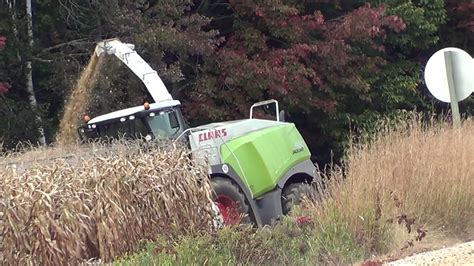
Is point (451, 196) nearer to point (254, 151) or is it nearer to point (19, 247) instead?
point (254, 151)

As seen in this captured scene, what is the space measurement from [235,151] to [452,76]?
3280 mm

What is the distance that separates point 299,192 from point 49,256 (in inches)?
232

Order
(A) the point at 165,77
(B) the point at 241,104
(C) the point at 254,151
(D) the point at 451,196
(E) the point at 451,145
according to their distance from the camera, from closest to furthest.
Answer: (D) the point at 451,196 → (E) the point at 451,145 → (C) the point at 254,151 → (A) the point at 165,77 → (B) the point at 241,104

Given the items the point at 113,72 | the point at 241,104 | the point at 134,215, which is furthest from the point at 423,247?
the point at 241,104

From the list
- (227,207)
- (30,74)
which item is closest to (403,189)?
(227,207)

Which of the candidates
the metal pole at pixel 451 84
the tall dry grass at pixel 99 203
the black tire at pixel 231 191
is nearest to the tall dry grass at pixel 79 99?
the black tire at pixel 231 191

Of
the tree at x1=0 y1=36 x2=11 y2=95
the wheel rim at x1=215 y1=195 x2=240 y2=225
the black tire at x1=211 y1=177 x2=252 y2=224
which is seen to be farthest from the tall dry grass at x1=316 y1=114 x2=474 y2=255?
the tree at x1=0 y1=36 x2=11 y2=95

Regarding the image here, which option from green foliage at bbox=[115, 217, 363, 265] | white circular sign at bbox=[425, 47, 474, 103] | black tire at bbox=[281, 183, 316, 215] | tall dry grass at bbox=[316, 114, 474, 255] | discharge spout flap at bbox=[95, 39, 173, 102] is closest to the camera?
green foliage at bbox=[115, 217, 363, 265]

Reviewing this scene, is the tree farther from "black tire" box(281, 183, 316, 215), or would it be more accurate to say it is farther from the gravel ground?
the gravel ground

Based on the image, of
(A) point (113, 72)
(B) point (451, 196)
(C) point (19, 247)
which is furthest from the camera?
(A) point (113, 72)

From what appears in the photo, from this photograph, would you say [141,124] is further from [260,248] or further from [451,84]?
[260,248]

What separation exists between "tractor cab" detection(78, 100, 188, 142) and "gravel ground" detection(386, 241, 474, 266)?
4.54 metres

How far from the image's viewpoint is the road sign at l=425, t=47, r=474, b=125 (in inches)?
454

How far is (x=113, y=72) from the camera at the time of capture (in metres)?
16.8
